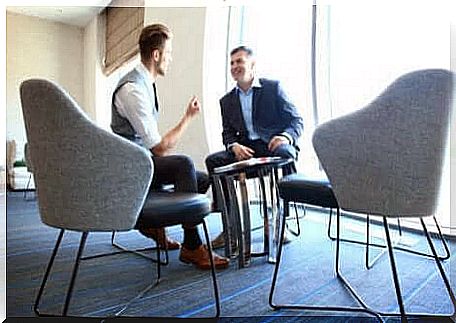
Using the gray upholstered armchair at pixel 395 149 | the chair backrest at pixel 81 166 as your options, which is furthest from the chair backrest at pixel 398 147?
the chair backrest at pixel 81 166

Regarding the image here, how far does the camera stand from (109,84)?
181 centimetres

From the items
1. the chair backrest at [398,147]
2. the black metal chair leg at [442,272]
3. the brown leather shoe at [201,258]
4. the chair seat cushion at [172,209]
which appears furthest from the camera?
the brown leather shoe at [201,258]

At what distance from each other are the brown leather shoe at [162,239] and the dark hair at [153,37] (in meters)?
0.70

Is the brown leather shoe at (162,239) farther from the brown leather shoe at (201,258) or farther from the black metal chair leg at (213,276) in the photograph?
the black metal chair leg at (213,276)

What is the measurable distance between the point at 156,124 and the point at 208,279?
654 mm

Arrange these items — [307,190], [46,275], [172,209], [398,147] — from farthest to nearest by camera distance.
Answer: [46,275] < [307,190] < [172,209] < [398,147]

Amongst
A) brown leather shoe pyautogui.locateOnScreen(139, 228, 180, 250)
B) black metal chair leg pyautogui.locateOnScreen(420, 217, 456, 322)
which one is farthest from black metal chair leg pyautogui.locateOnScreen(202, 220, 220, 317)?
black metal chair leg pyautogui.locateOnScreen(420, 217, 456, 322)

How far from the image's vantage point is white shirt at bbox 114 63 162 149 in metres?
1.79

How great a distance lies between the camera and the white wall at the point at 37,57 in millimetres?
1756

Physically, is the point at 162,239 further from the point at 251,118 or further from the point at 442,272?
the point at 442,272

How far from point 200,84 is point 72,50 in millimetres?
546

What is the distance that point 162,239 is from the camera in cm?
186

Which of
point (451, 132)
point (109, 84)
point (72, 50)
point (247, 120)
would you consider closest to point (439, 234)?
point (451, 132)

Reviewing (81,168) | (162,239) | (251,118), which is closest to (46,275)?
(162,239)
